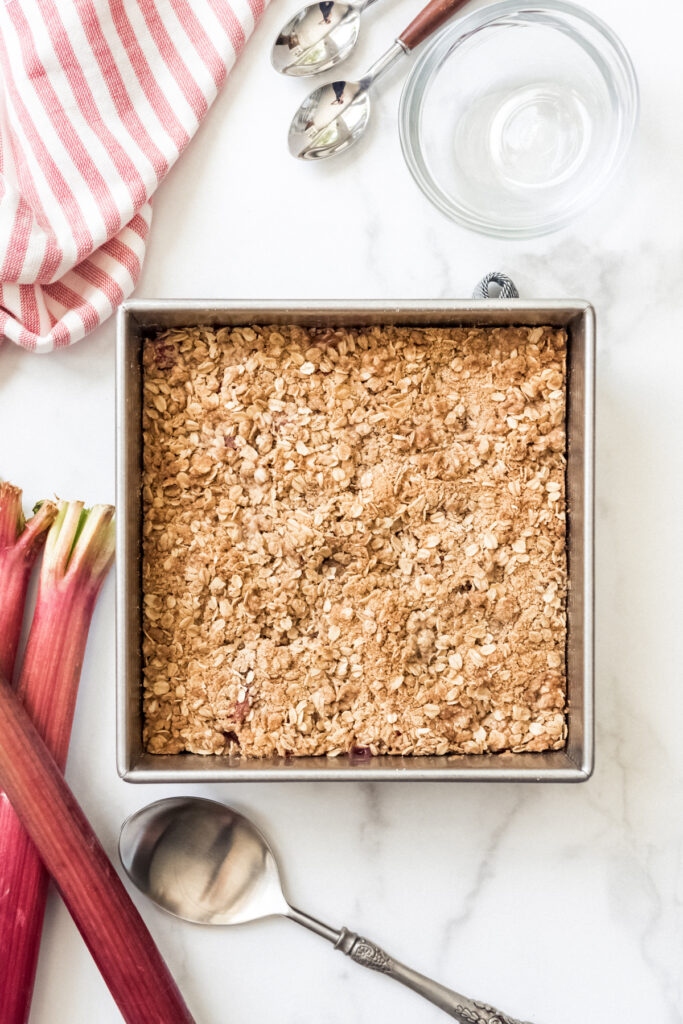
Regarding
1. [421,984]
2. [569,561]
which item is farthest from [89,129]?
[421,984]

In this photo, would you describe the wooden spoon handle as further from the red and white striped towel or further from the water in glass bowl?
the red and white striped towel

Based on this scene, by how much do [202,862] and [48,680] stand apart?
1.04ft

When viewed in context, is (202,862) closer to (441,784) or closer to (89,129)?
(441,784)

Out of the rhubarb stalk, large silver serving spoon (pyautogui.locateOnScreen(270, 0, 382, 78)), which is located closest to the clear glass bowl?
large silver serving spoon (pyautogui.locateOnScreen(270, 0, 382, 78))

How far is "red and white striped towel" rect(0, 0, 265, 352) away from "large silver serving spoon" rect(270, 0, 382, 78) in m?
0.05

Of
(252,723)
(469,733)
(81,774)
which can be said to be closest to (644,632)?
(469,733)

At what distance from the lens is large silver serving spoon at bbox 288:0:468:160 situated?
3.63 feet

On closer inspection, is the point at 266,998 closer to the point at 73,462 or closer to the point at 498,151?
the point at 73,462

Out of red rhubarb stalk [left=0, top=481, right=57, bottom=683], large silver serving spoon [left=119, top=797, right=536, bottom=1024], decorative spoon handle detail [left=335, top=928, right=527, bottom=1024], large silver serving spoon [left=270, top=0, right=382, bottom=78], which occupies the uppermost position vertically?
large silver serving spoon [left=270, top=0, right=382, bottom=78]

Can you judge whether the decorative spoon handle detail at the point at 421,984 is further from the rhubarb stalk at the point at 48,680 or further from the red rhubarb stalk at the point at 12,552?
the red rhubarb stalk at the point at 12,552

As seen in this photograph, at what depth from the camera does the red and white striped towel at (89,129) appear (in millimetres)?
1073

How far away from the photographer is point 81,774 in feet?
3.72

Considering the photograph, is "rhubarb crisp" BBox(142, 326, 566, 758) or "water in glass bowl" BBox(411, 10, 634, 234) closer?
"rhubarb crisp" BBox(142, 326, 566, 758)

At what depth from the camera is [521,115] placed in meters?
1.15
